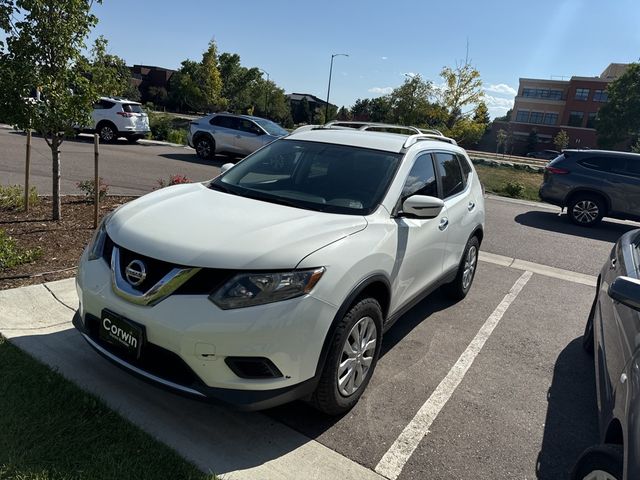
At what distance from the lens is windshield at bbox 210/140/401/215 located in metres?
3.47

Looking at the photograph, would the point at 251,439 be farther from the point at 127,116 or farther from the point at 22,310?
the point at 127,116

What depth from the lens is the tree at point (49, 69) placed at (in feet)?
18.3

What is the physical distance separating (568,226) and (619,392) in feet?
32.1

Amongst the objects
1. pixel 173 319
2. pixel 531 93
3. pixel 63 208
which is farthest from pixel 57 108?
pixel 531 93

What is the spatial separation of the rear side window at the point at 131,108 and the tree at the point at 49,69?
1344 centimetres

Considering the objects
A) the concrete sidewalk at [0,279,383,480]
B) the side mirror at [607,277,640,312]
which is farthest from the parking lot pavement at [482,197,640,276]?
the concrete sidewalk at [0,279,383,480]

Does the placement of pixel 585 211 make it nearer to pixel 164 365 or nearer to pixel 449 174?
pixel 449 174

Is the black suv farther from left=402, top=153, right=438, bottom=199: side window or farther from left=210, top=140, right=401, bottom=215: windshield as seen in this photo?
left=210, top=140, right=401, bottom=215: windshield

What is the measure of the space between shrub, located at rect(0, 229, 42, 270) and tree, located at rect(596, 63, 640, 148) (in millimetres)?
61161

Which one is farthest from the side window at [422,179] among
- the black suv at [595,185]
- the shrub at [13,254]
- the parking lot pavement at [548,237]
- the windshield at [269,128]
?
the windshield at [269,128]

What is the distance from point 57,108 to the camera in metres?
5.83

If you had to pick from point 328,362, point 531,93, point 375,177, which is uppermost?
point 531,93

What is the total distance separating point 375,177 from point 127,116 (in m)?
17.4

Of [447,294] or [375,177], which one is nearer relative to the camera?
[375,177]
